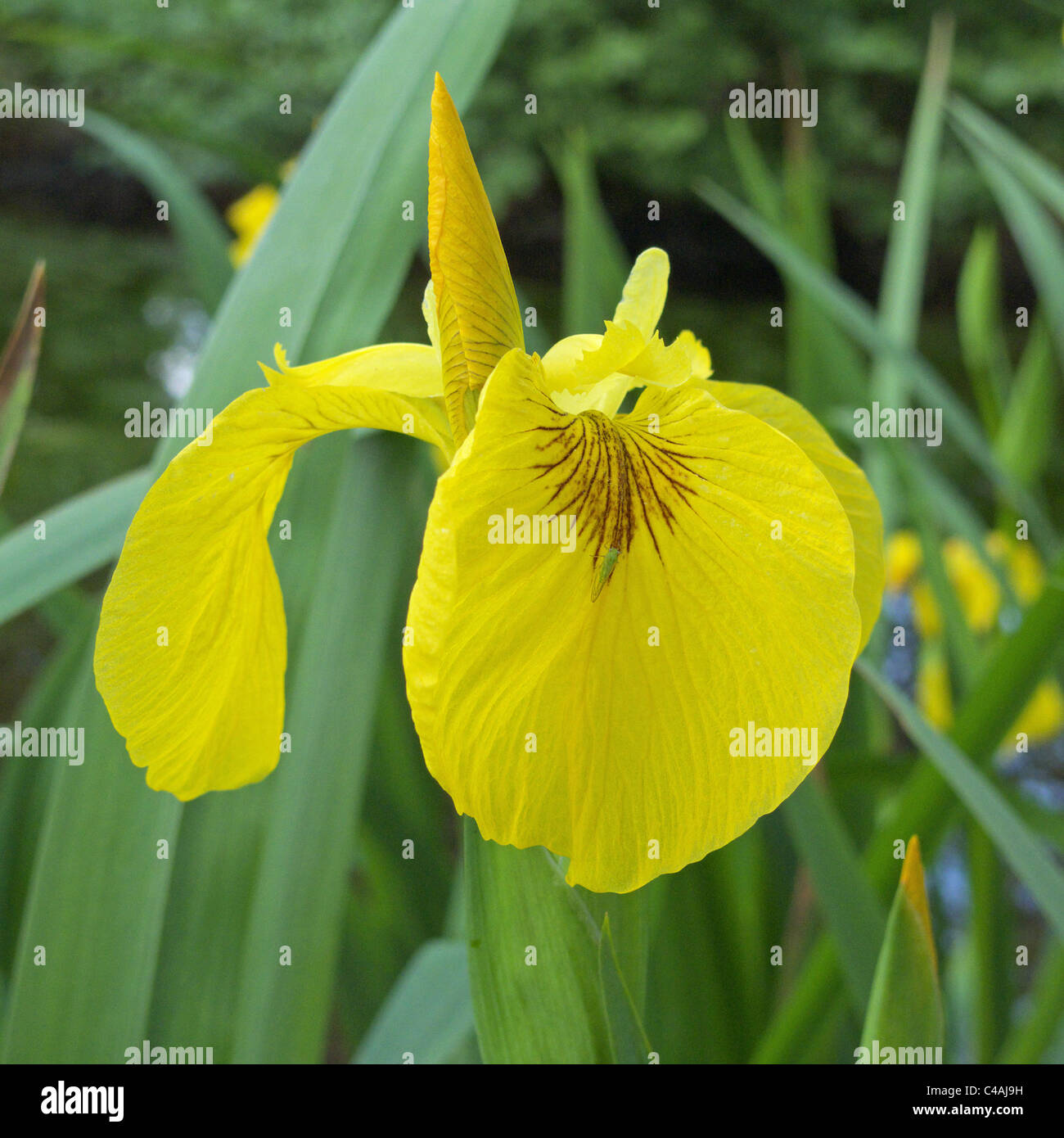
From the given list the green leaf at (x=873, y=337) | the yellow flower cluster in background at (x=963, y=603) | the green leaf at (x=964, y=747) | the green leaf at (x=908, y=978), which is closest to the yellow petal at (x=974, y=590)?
the yellow flower cluster in background at (x=963, y=603)

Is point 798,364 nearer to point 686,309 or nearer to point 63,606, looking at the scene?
point 63,606

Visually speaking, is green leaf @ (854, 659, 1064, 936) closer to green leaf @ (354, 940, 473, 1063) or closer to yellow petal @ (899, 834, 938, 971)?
yellow petal @ (899, 834, 938, 971)

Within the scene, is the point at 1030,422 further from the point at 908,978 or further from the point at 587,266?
the point at 908,978

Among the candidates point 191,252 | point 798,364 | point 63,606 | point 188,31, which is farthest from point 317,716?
point 188,31

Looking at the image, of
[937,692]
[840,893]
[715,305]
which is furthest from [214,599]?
[715,305]

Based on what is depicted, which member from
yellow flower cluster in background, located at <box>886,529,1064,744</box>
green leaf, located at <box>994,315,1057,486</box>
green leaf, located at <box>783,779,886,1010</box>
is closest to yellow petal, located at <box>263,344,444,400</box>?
green leaf, located at <box>783,779,886,1010</box>

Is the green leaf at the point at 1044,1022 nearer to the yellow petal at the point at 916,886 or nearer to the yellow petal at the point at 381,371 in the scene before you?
the yellow petal at the point at 916,886
